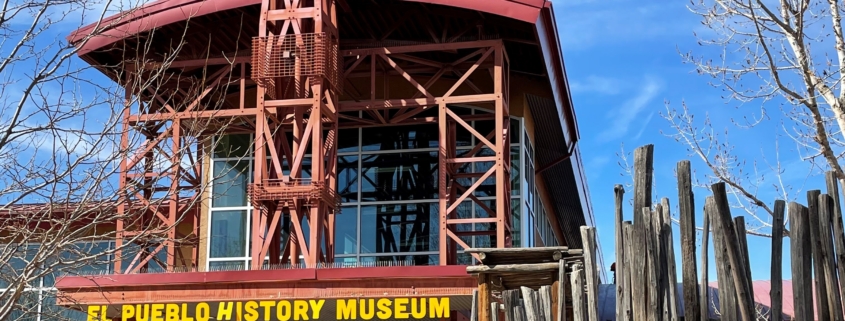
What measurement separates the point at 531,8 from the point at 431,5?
2289 millimetres

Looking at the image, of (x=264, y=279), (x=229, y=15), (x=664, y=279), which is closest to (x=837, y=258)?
(x=664, y=279)

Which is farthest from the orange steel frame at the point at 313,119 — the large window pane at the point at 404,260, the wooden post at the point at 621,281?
the wooden post at the point at 621,281

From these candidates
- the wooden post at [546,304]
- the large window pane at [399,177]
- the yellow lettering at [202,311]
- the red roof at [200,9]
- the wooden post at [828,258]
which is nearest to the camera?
the wooden post at [828,258]

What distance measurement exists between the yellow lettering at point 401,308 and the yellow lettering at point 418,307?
0.12 m

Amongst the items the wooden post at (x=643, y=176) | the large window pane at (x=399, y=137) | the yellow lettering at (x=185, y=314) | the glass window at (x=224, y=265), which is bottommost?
the yellow lettering at (x=185, y=314)

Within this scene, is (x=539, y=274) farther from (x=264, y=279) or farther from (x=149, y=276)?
(x=149, y=276)

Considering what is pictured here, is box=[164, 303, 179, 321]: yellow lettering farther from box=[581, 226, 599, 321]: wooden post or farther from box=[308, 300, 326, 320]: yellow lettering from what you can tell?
box=[581, 226, 599, 321]: wooden post

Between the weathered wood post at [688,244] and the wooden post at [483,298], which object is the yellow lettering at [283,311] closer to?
the wooden post at [483,298]

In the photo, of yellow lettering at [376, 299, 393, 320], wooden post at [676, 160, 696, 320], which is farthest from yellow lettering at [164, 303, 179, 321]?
wooden post at [676, 160, 696, 320]

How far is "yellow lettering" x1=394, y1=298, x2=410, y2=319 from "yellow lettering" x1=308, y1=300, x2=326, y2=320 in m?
1.33

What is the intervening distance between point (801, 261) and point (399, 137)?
55.1 ft

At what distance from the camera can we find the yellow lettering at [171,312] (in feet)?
58.1

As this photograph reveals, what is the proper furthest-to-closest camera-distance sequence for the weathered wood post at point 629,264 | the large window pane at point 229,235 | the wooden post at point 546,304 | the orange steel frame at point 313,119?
the large window pane at point 229,235
the orange steel frame at point 313,119
the wooden post at point 546,304
the weathered wood post at point 629,264

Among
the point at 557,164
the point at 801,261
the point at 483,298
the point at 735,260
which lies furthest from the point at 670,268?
the point at 557,164
